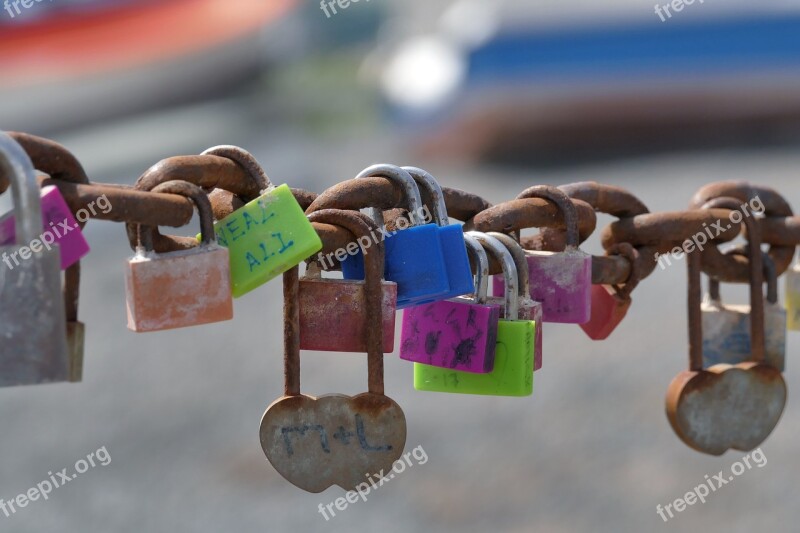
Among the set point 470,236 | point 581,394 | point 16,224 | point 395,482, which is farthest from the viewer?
point 581,394

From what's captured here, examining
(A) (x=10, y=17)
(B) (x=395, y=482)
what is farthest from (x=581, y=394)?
(A) (x=10, y=17)

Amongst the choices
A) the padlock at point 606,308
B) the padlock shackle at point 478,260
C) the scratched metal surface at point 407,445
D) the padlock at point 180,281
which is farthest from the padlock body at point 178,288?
the scratched metal surface at point 407,445

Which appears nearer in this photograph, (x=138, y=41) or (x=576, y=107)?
(x=138, y=41)

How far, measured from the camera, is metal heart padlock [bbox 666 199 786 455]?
1.22m

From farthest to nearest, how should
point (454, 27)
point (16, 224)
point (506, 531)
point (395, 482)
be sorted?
point (454, 27) → point (395, 482) → point (506, 531) → point (16, 224)

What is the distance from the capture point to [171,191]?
83 cm

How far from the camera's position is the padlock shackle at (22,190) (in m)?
0.70

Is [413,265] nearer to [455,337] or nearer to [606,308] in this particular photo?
[455,337]

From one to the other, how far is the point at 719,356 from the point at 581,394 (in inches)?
139

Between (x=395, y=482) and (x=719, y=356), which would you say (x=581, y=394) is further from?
(x=719, y=356)

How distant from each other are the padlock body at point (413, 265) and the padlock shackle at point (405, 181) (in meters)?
0.02

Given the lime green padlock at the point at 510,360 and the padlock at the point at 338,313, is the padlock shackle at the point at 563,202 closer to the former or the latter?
the lime green padlock at the point at 510,360

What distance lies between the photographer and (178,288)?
2.80 ft

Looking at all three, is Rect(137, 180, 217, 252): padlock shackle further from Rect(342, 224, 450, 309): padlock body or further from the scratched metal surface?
the scratched metal surface
